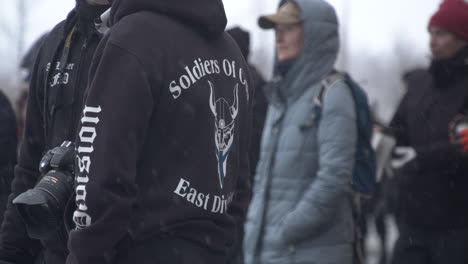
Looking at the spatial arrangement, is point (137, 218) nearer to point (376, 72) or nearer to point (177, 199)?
point (177, 199)

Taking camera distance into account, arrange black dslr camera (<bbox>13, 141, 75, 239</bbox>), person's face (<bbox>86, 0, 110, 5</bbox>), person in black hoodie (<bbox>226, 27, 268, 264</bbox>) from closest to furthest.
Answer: black dslr camera (<bbox>13, 141, 75, 239</bbox>) → person's face (<bbox>86, 0, 110, 5</bbox>) → person in black hoodie (<bbox>226, 27, 268, 264</bbox>)

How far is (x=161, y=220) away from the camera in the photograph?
2.66 meters

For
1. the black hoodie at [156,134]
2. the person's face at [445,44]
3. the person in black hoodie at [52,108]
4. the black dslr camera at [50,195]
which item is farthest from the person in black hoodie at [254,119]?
the black dslr camera at [50,195]

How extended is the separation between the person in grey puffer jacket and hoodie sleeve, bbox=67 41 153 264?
81.1 inches

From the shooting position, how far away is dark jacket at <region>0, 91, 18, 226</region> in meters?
4.08

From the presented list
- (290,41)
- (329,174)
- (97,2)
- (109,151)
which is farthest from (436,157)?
(109,151)

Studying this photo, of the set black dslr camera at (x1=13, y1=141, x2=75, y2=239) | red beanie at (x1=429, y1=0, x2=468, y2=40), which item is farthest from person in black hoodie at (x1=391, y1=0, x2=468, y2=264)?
black dslr camera at (x1=13, y1=141, x2=75, y2=239)

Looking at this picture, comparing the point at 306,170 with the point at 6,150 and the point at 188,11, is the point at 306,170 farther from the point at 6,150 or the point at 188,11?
the point at 188,11

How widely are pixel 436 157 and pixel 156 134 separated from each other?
2.64 m

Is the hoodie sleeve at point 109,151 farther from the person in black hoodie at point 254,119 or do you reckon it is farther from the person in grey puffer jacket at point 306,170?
the person in black hoodie at point 254,119

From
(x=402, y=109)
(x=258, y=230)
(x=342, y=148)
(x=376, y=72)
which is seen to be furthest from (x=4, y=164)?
(x=376, y=72)

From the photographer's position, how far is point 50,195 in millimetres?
2682

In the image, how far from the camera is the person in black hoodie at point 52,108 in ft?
9.75

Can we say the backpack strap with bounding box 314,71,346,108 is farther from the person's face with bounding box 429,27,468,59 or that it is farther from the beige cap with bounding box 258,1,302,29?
the person's face with bounding box 429,27,468,59
